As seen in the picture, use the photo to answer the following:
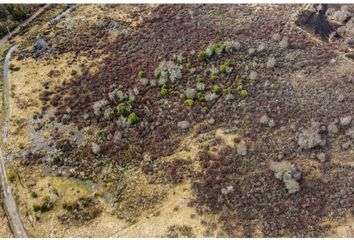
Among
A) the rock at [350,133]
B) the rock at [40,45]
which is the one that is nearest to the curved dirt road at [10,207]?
the rock at [40,45]

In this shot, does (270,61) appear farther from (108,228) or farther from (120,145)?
(108,228)

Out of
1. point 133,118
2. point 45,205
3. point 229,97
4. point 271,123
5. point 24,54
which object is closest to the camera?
point 45,205

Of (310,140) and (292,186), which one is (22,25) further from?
(292,186)

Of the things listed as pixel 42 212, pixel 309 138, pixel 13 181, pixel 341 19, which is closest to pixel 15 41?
pixel 13 181

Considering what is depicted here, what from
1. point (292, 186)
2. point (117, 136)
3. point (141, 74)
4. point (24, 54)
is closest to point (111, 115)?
point (117, 136)

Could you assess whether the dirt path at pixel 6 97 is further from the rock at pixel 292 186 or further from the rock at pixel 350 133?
the rock at pixel 350 133

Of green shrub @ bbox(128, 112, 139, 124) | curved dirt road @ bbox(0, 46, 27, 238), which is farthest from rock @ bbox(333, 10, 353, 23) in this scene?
curved dirt road @ bbox(0, 46, 27, 238)
